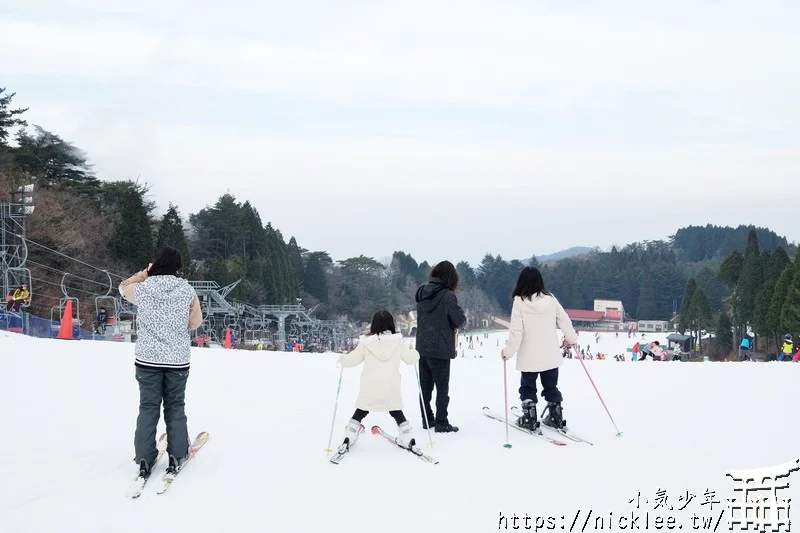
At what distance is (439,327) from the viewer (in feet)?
21.4

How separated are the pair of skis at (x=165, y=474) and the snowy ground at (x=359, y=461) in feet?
0.21

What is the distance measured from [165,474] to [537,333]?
318cm

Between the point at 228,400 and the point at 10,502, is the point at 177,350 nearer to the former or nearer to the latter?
the point at 10,502

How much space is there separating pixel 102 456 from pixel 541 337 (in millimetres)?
3628

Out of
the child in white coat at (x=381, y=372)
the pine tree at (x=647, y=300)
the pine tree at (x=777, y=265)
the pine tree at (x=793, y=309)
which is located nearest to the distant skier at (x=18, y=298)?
the child in white coat at (x=381, y=372)

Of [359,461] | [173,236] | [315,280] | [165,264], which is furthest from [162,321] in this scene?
[315,280]

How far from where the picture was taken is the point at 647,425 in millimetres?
7043

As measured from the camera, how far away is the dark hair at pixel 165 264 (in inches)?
208

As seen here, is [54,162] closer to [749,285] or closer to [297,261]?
[297,261]

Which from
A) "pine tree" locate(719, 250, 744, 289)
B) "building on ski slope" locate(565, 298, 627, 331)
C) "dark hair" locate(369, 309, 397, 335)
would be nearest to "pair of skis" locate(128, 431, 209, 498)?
"dark hair" locate(369, 309, 397, 335)

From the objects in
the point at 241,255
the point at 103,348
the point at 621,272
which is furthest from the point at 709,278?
the point at 103,348

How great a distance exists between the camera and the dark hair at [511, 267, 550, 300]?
21.1 ft

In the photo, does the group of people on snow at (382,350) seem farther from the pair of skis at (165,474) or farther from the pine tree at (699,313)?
the pine tree at (699,313)

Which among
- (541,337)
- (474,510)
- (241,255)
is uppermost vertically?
(241,255)
